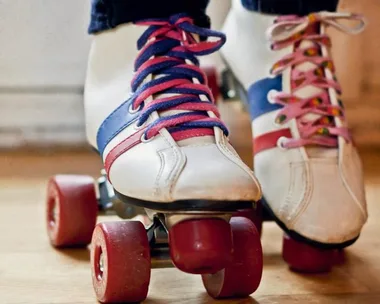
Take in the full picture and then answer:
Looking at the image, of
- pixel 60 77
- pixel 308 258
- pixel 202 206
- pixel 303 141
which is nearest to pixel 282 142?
pixel 303 141

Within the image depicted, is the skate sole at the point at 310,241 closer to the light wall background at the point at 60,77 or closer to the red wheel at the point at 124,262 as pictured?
the red wheel at the point at 124,262

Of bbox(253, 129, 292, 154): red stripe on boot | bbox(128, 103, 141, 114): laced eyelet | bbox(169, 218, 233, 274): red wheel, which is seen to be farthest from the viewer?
bbox(253, 129, 292, 154): red stripe on boot

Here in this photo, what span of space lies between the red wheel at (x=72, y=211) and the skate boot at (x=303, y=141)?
0.21 m

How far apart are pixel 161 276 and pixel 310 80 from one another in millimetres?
277

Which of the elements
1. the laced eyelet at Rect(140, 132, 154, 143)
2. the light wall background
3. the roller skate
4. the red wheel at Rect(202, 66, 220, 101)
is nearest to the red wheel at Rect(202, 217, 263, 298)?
the roller skate

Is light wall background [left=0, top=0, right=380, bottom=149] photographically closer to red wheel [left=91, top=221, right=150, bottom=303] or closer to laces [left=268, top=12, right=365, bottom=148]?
laces [left=268, top=12, right=365, bottom=148]

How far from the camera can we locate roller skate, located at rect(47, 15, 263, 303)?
1.87 feet

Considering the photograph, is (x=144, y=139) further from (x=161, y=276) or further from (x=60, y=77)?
(x=60, y=77)

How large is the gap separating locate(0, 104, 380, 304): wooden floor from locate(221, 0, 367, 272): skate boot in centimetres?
4

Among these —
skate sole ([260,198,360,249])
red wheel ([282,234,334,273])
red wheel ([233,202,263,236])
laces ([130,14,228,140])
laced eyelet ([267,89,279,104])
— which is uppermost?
laces ([130,14,228,140])

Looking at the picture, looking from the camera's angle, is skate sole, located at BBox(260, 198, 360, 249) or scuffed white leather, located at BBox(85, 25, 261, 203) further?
skate sole, located at BBox(260, 198, 360, 249)

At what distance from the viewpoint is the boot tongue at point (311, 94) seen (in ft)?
2.50

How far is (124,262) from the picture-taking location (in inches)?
24.0

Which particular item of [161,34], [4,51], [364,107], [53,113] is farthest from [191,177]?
[364,107]
